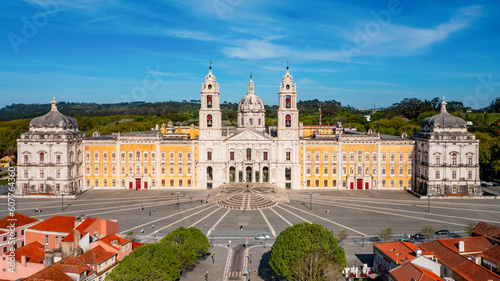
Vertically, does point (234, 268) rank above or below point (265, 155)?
below

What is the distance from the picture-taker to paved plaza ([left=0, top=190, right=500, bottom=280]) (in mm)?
33281

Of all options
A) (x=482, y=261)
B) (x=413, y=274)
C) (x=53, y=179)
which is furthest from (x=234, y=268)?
(x=53, y=179)

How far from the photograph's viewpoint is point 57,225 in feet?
103

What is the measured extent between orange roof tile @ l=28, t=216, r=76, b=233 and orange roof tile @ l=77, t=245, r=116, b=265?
527cm

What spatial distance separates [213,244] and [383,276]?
15091mm

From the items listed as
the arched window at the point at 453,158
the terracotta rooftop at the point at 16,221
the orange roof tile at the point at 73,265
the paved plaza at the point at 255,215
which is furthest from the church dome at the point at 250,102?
the orange roof tile at the point at 73,265

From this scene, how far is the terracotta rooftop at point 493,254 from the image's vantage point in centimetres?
2635

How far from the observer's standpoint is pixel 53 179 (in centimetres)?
5616

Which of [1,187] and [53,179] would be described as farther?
[1,187]

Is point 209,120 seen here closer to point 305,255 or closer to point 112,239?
point 112,239

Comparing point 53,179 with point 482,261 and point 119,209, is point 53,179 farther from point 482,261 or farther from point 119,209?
point 482,261

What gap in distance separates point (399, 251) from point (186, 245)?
1582 centimetres

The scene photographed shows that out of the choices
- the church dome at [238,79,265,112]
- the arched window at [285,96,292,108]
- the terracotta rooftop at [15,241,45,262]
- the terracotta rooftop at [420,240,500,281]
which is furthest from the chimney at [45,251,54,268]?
the church dome at [238,79,265,112]

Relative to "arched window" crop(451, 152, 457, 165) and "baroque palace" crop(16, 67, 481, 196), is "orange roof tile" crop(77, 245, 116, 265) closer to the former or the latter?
"baroque palace" crop(16, 67, 481, 196)
